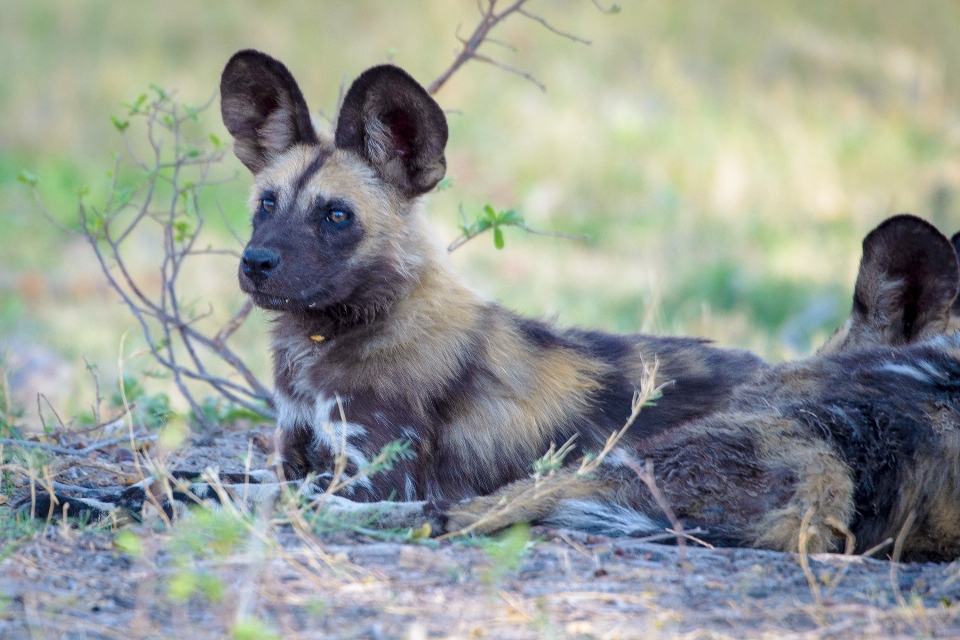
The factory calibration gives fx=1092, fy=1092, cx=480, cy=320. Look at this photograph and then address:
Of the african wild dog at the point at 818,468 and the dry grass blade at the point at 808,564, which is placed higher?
the african wild dog at the point at 818,468

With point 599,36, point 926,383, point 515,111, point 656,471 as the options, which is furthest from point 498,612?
point 599,36

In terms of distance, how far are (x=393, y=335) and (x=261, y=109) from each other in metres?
1.13

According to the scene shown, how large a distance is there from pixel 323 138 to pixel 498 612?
2407 mm

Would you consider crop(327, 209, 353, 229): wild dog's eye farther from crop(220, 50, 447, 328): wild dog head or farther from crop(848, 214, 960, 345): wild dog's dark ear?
crop(848, 214, 960, 345): wild dog's dark ear

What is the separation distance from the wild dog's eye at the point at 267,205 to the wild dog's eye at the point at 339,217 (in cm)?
25

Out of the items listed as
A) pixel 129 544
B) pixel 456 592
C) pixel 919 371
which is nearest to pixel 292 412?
pixel 129 544

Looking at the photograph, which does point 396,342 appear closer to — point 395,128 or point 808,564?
point 395,128

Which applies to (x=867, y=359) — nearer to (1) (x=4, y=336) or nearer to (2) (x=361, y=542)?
(2) (x=361, y=542)

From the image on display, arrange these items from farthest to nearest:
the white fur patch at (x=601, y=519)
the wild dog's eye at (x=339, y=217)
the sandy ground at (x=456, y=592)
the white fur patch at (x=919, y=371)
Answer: the wild dog's eye at (x=339, y=217) → the white fur patch at (x=919, y=371) → the white fur patch at (x=601, y=519) → the sandy ground at (x=456, y=592)

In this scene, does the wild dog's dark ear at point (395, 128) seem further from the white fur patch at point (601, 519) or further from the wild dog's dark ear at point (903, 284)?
the wild dog's dark ear at point (903, 284)

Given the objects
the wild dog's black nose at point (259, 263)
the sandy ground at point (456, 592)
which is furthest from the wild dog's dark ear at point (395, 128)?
the sandy ground at point (456, 592)

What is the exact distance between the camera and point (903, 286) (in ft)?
14.0

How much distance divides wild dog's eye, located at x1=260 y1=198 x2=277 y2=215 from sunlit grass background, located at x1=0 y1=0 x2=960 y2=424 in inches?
149

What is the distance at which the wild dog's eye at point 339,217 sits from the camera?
4.09 meters
